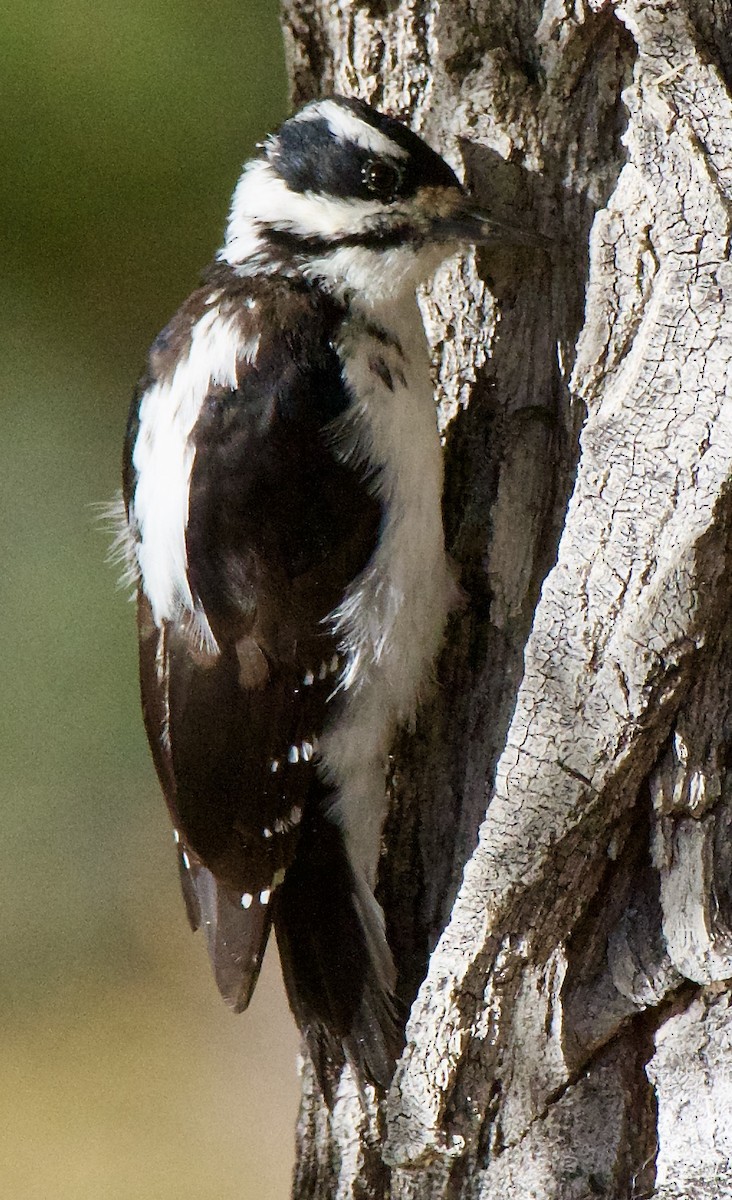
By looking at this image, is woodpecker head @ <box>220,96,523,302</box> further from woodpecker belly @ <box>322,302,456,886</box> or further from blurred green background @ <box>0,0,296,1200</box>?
blurred green background @ <box>0,0,296,1200</box>

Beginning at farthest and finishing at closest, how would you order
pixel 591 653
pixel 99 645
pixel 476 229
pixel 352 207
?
pixel 99 645, pixel 352 207, pixel 476 229, pixel 591 653

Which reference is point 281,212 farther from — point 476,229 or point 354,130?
point 476,229

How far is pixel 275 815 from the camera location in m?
1.73

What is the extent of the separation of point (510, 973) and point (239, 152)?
7.90 feet

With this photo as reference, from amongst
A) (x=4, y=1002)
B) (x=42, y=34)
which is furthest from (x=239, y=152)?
(x=4, y=1002)

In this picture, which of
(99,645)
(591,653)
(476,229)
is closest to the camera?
(591,653)

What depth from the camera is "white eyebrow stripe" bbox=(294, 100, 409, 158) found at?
1.71 m

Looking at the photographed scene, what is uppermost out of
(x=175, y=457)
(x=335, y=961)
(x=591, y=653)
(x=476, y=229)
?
(x=476, y=229)

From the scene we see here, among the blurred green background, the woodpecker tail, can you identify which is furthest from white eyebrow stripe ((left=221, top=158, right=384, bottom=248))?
the blurred green background

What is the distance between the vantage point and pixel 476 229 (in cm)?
169

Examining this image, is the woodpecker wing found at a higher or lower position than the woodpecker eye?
lower

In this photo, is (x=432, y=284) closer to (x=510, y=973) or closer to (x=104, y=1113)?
(x=510, y=973)

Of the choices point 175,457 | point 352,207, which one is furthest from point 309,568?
point 352,207

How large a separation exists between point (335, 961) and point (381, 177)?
1036 mm
